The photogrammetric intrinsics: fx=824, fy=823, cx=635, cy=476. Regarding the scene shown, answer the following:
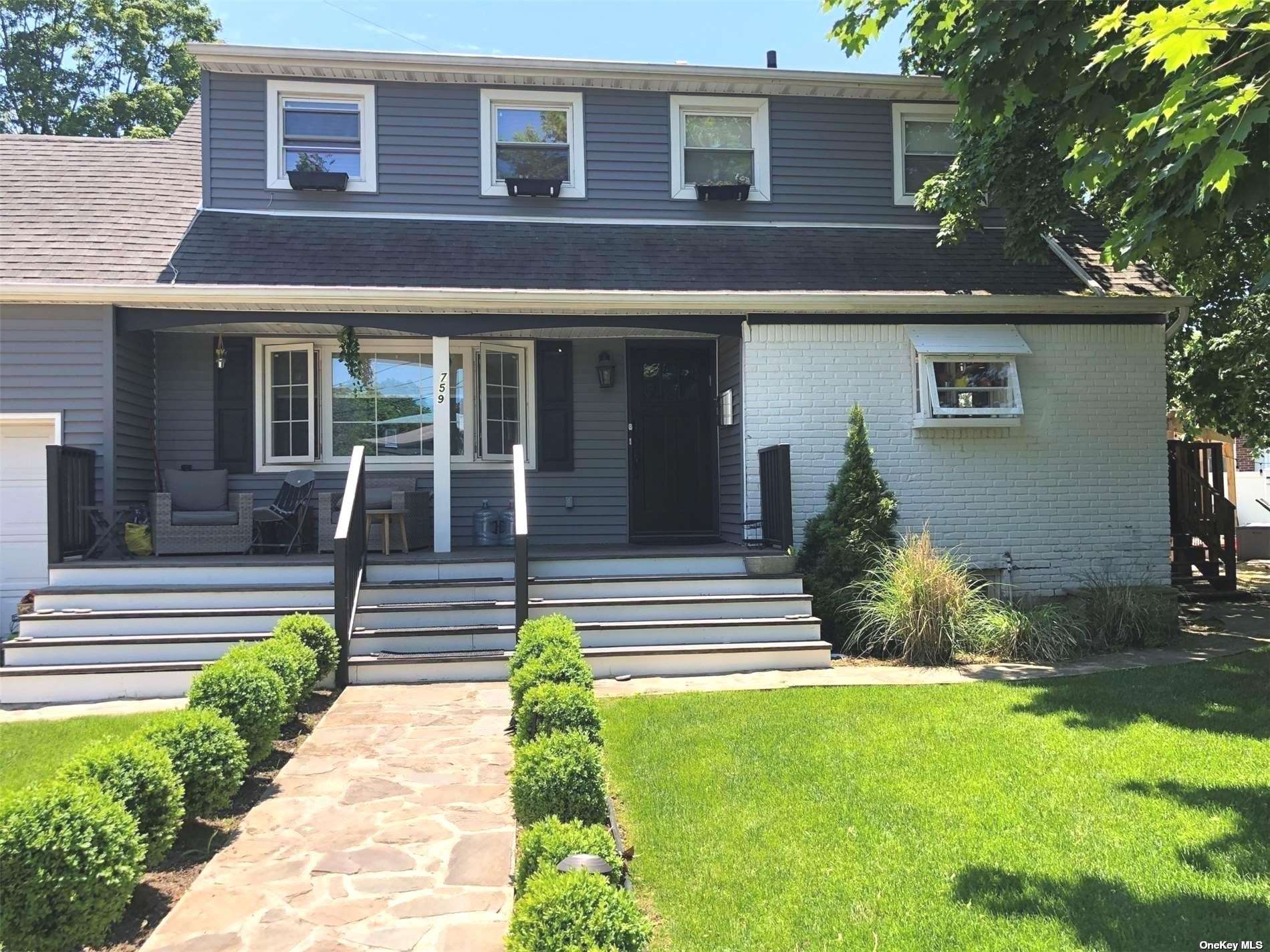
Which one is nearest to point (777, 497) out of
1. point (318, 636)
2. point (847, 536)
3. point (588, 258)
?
point (847, 536)

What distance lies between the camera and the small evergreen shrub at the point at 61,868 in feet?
8.19

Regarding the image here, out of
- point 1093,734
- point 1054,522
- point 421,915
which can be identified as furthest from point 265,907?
point 1054,522

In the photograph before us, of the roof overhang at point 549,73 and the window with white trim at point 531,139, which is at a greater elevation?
the roof overhang at point 549,73

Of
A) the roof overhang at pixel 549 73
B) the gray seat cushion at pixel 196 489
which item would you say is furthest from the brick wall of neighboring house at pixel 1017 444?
the gray seat cushion at pixel 196 489

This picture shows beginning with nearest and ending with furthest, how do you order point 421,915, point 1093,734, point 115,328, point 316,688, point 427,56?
point 421,915, point 1093,734, point 316,688, point 115,328, point 427,56

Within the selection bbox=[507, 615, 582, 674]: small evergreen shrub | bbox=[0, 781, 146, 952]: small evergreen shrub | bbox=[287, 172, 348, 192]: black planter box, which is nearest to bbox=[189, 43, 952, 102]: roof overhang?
bbox=[287, 172, 348, 192]: black planter box

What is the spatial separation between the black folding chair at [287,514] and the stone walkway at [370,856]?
11.3 ft

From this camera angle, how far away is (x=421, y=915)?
9.57ft

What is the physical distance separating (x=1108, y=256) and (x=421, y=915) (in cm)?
477

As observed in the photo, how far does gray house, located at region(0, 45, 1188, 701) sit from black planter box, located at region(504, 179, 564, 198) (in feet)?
0.16

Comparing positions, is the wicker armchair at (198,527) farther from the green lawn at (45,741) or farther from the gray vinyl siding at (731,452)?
the gray vinyl siding at (731,452)

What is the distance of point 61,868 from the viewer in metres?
2.55

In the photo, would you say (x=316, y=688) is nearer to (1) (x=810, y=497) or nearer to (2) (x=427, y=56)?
(1) (x=810, y=497)

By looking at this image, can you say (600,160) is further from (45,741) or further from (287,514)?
(45,741)
